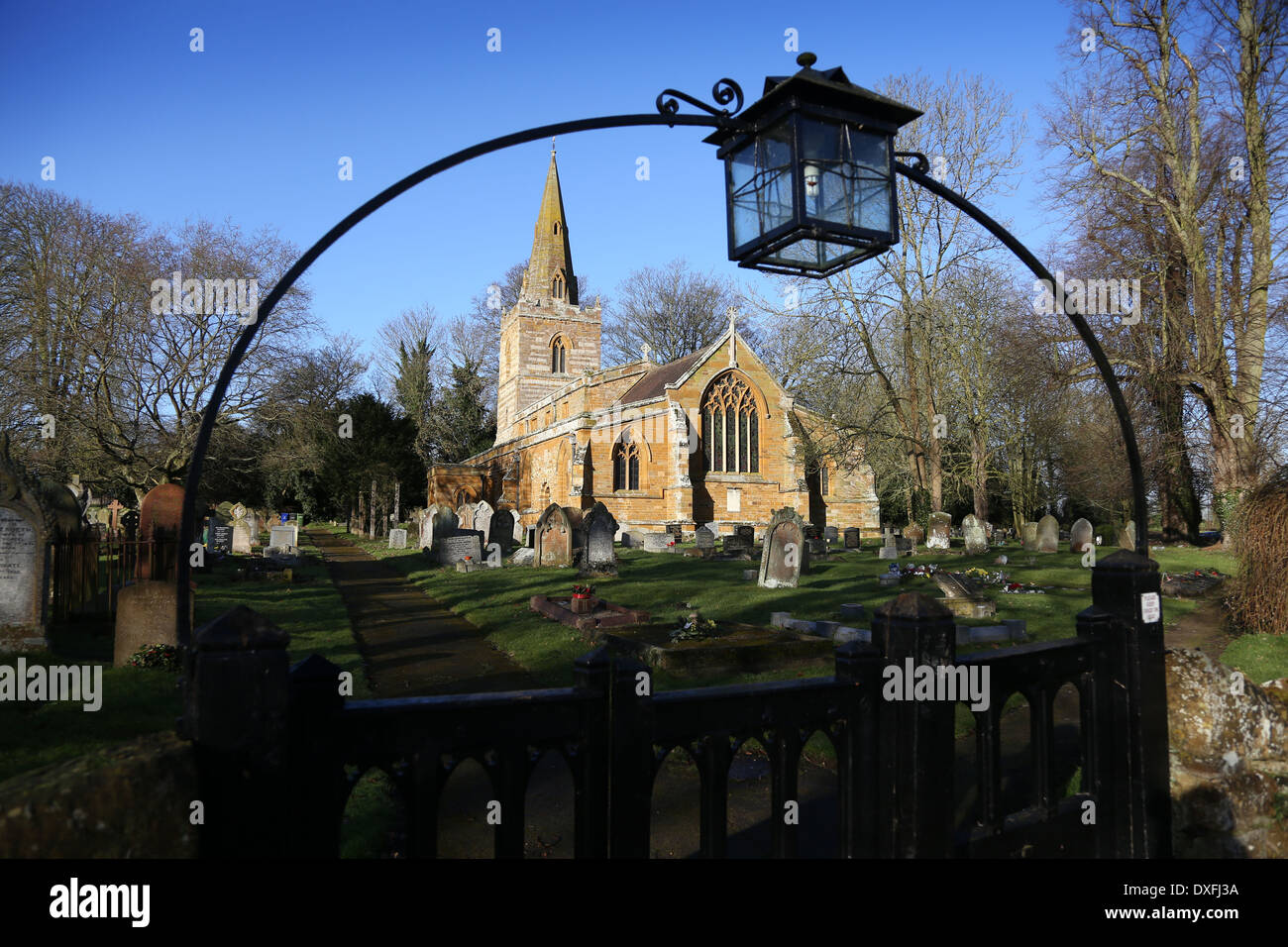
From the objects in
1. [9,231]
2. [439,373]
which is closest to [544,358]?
[439,373]

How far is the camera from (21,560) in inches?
344

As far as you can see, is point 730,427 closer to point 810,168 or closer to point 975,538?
point 975,538

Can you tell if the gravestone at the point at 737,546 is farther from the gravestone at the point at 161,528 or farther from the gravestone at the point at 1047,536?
the gravestone at the point at 161,528

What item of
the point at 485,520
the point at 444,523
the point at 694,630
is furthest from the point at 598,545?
the point at 694,630

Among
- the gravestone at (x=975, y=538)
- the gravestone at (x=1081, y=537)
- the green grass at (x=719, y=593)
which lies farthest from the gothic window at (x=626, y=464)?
the gravestone at (x=1081, y=537)

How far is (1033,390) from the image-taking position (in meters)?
21.2

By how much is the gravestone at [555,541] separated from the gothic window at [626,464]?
16017 mm

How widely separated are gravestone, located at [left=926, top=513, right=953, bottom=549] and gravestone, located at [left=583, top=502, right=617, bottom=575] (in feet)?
42.3

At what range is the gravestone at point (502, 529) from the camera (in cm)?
2512

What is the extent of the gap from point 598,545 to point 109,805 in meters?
17.1

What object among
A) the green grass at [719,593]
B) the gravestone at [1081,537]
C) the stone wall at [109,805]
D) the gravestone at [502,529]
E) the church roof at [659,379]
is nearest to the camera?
the stone wall at [109,805]

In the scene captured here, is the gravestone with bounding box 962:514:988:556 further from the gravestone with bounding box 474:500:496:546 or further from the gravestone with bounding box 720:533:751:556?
the gravestone with bounding box 474:500:496:546

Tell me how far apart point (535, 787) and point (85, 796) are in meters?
3.78
